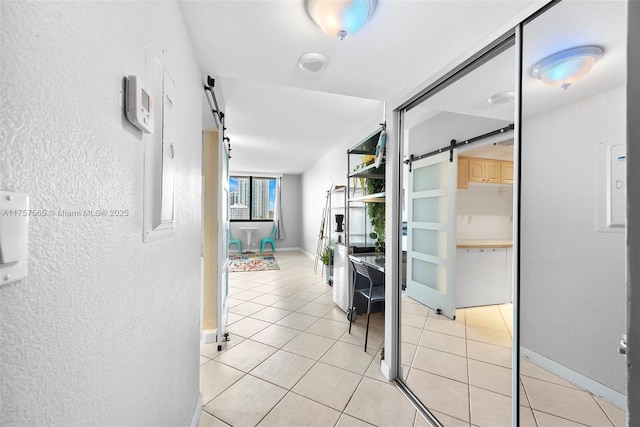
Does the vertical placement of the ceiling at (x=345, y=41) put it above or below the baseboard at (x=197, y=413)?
above

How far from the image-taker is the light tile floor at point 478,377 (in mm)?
1066

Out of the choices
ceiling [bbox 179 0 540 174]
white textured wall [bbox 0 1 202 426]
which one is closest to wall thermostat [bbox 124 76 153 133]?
white textured wall [bbox 0 1 202 426]

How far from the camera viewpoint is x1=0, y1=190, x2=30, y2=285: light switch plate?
31 centimetres

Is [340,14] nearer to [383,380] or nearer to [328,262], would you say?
[383,380]

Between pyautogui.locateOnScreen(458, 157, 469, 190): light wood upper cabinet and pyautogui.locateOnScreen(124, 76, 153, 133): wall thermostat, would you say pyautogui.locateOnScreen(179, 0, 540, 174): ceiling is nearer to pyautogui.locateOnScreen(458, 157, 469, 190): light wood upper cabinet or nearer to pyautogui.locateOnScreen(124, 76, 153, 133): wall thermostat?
pyautogui.locateOnScreen(458, 157, 469, 190): light wood upper cabinet

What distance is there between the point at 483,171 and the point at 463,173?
172mm

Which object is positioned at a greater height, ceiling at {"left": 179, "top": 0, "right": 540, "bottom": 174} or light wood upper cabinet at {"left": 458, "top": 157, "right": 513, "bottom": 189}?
ceiling at {"left": 179, "top": 0, "right": 540, "bottom": 174}

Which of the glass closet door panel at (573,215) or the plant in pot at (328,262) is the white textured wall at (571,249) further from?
the plant in pot at (328,262)

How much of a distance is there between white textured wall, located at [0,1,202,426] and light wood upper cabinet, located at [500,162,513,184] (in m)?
1.52

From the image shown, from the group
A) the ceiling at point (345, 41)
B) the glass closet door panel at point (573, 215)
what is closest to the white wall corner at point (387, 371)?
the glass closet door panel at point (573, 215)

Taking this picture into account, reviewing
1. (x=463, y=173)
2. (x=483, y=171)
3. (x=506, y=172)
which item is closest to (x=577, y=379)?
(x=506, y=172)

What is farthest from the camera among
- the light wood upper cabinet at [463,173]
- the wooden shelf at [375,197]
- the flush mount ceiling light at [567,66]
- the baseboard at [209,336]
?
the baseboard at [209,336]

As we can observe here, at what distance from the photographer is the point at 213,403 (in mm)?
1677

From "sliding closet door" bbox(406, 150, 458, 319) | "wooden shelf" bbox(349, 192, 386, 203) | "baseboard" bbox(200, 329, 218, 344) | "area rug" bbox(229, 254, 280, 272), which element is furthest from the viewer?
"area rug" bbox(229, 254, 280, 272)
